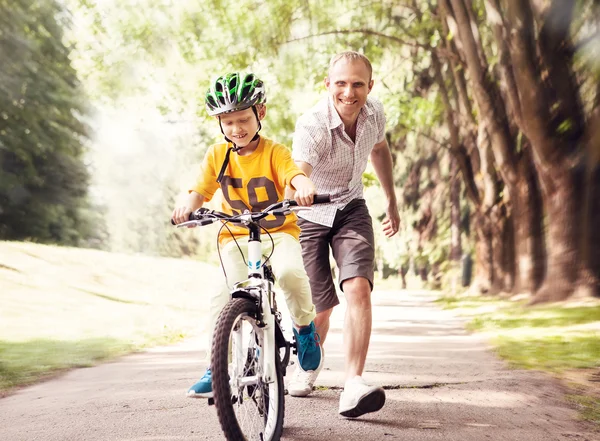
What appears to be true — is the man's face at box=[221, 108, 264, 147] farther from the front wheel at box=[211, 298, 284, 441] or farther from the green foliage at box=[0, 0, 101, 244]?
the green foliage at box=[0, 0, 101, 244]

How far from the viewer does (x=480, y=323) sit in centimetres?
1327

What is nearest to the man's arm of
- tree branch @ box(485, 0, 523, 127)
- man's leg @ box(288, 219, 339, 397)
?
Result: man's leg @ box(288, 219, 339, 397)

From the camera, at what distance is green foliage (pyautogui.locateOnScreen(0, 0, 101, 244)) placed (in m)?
31.2

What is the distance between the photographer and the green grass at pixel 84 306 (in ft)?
34.5

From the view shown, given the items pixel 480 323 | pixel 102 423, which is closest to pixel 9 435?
pixel 102 423

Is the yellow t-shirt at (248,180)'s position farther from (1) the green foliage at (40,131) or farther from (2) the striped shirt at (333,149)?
(1) the green foliage at (40,131)

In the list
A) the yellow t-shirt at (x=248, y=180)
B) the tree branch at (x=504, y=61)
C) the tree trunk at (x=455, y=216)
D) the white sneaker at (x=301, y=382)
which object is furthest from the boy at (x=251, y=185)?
the tree trunk at (x=455, y=216)

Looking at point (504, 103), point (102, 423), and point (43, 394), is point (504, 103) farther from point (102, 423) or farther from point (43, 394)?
point (102, 423)

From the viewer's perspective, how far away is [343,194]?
5.79 metres

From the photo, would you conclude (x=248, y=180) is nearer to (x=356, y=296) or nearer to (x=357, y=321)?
(x=356, y=296)

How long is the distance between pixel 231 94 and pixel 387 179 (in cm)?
197

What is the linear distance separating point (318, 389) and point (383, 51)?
51.0 feet

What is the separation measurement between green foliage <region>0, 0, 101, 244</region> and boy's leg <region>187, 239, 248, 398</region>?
89.6 ft

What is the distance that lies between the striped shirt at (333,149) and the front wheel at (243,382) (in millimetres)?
1482
